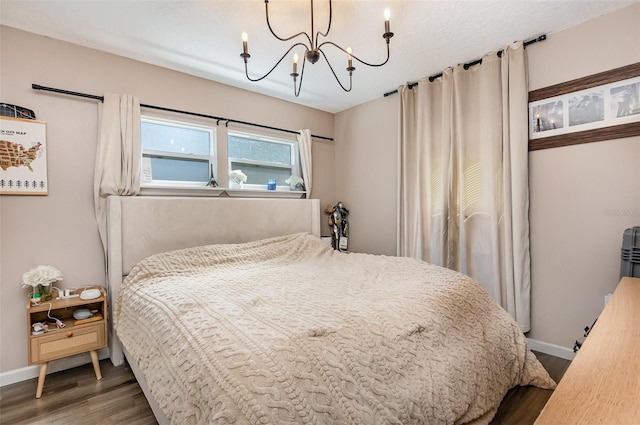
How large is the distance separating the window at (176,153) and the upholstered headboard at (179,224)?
32 centimetres

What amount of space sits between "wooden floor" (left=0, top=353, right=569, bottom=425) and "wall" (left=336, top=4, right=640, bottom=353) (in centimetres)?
51

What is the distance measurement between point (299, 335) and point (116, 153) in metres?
2.36

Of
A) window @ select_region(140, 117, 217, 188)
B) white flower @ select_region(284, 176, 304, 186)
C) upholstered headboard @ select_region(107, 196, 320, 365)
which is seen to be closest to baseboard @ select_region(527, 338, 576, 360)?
upholstered headboard @ select_region(107, 196, 320, 365)

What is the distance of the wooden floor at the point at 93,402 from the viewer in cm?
178

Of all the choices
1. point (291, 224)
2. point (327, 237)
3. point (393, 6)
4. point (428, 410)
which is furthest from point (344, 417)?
point (327, 237)

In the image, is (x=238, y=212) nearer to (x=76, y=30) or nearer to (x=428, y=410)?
(x=76, y=30)

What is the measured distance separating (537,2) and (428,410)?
261 centimetres

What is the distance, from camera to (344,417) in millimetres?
989

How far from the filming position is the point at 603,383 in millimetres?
625

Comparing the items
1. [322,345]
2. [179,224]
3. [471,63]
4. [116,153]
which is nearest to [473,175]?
→ [471,63]

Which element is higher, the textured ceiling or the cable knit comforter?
the textured ceiling

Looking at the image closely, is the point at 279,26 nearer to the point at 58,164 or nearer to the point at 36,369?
the point at 58,164

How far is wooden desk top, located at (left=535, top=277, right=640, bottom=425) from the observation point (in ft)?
1.74

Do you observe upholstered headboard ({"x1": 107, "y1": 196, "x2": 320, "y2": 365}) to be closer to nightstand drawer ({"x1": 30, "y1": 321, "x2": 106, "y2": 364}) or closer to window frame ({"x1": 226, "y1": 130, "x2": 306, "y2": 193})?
nightstand drawer ({"x1": 30, "y1": 321, "x2": 106, "y2": 364})
